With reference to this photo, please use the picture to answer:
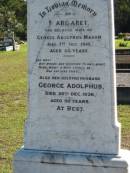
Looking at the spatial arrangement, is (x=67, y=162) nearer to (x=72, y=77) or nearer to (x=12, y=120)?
(x=72, y=77)

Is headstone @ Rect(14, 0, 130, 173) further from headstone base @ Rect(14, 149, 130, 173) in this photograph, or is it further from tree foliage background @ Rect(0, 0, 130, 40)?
tree foliage background @ Rect(0, 0, 130, 40)

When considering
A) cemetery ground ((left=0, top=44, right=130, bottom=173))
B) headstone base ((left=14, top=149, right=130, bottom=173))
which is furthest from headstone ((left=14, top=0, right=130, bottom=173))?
cemetery ground ((left=0, top=44, right=130, bottom=173))

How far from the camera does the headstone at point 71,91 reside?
17.0 feet

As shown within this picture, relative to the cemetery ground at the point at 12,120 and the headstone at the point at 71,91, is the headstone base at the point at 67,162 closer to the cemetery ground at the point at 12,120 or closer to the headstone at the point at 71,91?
the headstone at the point at 71,91

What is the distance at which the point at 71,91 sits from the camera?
5320 mm

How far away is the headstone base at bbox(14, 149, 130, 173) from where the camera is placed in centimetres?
515

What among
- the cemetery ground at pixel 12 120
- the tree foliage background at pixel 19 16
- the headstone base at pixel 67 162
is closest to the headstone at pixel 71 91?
the headstone base at pixel 67 162

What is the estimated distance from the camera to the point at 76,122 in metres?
5.32

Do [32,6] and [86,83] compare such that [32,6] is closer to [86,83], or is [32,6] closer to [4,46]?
[86,83]

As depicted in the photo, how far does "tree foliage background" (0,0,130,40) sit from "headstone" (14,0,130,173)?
41441mm

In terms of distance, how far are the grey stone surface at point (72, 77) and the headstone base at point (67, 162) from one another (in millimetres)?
85

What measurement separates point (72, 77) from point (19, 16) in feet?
183

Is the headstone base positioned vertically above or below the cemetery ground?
above

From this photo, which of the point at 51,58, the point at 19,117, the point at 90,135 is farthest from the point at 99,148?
the point at 19,117
